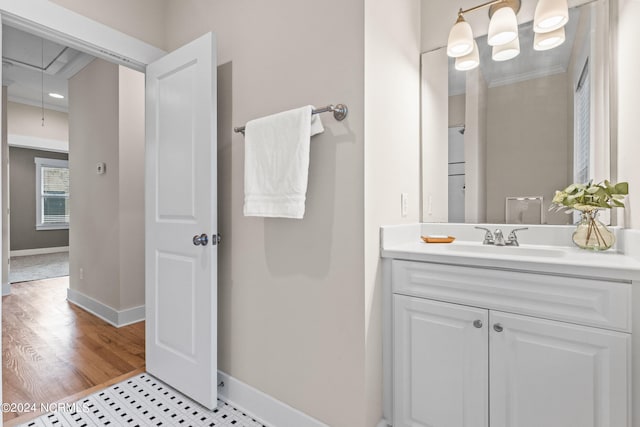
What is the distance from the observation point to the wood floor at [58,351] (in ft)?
6.53

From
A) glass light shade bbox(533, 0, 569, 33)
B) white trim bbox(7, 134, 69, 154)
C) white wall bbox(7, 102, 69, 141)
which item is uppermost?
white wall bbox(7, 102, 69, 141)

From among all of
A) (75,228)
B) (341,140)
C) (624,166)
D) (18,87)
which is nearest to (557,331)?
(624,166)

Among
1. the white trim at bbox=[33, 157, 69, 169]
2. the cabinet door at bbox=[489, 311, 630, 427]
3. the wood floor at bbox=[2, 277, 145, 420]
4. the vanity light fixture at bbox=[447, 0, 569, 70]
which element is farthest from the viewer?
the white trim at bbox=[33, 157, 69, 169]

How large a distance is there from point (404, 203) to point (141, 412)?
180 cm

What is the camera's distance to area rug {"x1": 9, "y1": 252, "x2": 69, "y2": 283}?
493 centimetres

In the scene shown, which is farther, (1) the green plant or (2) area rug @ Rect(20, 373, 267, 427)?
(2) area rug @ Rect(20, 373, 267, 427)

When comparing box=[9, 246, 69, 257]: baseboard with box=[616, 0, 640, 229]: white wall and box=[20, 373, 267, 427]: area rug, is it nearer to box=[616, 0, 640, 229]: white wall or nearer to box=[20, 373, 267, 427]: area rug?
box=[20, 373, 267, 427]: area rug

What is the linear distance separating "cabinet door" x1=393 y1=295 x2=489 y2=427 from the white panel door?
0.97 meters

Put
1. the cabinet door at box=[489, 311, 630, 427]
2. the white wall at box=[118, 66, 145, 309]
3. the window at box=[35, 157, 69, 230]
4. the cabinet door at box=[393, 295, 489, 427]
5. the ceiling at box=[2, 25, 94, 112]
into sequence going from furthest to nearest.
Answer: the window at box=[35, 157, 69, 230] < the ceiling at box=[2, 25, 94, 112] < the white wall at box=[118, 66, 145, 309] < the cabinet door at box=[393, 295, 489, 427] < the cabinet door at box=[489, 311, 630, 427]

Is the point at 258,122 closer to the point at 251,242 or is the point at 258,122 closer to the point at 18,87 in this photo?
the point at 251,242

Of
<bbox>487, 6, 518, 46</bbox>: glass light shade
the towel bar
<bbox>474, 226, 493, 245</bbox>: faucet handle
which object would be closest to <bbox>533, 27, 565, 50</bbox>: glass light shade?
<bbox>487, 6, 518, 46</bbox>: glass light shade

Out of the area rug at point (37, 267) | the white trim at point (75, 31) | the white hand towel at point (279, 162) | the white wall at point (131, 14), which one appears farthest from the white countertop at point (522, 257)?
the area rug at point (37, 267)

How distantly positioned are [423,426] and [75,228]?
3959 mm

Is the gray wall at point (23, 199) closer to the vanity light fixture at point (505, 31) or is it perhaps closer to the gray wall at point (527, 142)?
the vanity light fixture at point (505, 31)
